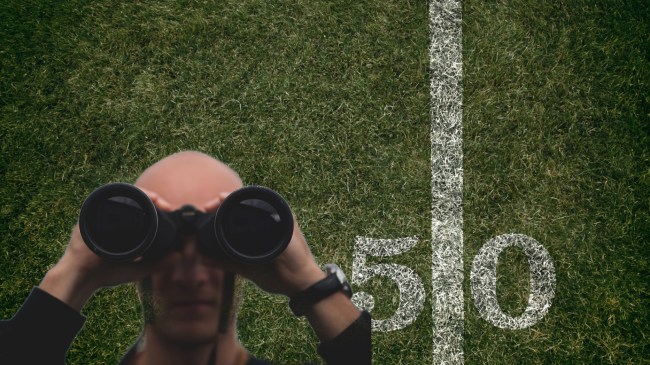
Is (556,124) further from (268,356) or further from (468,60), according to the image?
(268,356)

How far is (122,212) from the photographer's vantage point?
7.20 ft

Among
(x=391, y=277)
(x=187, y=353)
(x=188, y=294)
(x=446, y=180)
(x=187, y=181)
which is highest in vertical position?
(x=187, y=181)

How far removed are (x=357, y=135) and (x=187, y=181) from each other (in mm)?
1481

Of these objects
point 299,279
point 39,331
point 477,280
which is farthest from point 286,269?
point 477,280

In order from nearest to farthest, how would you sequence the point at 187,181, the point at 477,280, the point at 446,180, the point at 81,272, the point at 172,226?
the point at 172,226, the point at 81,272, the point at 187,181, the point at 477,280, the point at 446,180

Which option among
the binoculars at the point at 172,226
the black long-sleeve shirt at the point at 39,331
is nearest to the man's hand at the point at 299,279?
the binoculars at the point at 172,226

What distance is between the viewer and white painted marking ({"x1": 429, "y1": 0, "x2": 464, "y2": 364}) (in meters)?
3.49

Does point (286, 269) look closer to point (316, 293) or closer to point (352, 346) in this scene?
point (316, 293)

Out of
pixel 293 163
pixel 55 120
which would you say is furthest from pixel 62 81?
pixel 293 163

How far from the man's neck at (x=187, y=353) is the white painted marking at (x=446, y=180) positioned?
1.35 metres

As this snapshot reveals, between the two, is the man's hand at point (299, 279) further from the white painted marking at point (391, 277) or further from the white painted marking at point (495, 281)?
the white painted marking at point (495, 281)

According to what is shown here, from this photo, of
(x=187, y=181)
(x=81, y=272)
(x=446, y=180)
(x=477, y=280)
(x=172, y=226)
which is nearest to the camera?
(x=172, y=226)

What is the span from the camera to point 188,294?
228 cm

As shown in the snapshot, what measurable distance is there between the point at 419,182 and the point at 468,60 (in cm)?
78
